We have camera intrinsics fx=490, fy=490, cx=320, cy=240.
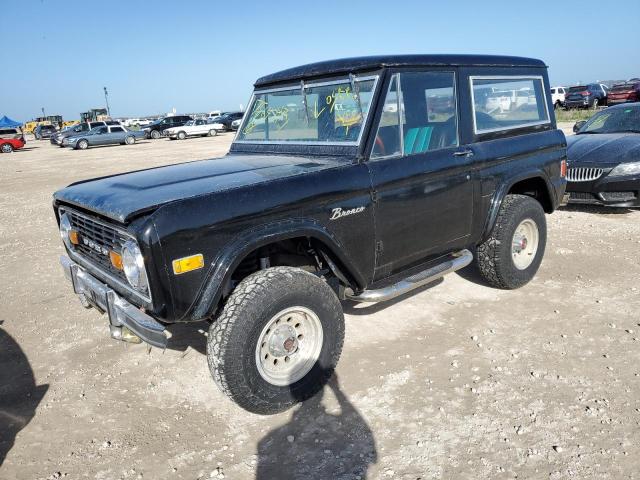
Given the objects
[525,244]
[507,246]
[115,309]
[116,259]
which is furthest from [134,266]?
[525,244]

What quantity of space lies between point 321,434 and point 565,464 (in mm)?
1308

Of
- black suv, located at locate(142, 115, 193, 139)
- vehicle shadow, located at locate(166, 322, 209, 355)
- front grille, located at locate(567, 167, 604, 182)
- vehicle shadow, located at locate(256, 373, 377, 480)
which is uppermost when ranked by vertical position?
black suv, located at locate(142, 115, 193, 139)

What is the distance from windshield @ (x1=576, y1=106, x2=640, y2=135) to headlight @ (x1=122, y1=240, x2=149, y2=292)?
26.8 feet

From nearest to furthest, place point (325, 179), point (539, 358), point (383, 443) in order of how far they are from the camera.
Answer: point (383, 443) < point (325, 179) < point (539, 358)

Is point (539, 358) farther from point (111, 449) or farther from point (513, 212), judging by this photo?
point (111, 449)

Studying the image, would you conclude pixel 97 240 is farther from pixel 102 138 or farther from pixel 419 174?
pixel 102 138

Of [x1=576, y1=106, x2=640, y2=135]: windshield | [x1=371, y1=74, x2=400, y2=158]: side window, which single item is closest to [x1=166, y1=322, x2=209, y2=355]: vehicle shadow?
[x1=371, y1=74, x2=400, y2=158]: side window

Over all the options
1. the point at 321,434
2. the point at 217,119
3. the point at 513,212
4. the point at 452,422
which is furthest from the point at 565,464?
the point at 217,119

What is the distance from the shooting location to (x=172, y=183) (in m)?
3.10

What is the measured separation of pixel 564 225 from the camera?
22.8 ft

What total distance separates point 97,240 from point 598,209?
749 centimetres

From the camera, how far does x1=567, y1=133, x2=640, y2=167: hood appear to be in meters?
7.02

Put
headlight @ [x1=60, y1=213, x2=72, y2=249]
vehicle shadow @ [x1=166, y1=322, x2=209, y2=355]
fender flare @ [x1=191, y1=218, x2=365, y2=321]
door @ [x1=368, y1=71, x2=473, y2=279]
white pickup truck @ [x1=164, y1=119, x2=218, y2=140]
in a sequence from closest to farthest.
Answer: fender flare @ [x1=191, y1=218, x2=365, y2=321], door @ [x1=368, y1=71, x2=473, y2=279], headlight @ [x1=60, y1=213, x2=72, y2=249], vehicle shadow @ [x1=166, y1=322, x2=209, y2=355], white pickup truck @ [x1=164, y1=119, x2=218, y2=140]

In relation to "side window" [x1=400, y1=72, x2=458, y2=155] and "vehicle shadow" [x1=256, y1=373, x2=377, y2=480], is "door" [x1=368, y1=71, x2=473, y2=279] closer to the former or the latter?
"side window" [x1=400, y1=72, x2=458, y2=155]
